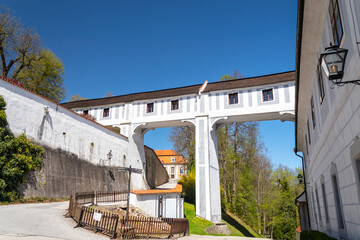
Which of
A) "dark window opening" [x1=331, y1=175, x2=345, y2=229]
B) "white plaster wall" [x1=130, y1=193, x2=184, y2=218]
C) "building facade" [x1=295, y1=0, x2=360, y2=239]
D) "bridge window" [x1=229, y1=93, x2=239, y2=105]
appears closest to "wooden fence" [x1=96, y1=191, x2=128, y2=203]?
"white plaster wall" [x1=130, y1=193, x2=184, y2=218]

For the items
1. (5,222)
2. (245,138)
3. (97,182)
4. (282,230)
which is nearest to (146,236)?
(5,222)

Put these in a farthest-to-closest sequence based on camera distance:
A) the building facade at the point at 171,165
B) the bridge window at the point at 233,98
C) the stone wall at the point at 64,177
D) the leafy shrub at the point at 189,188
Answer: the building facade at the point at 171,165, the leafy shrub at the point at 189,188, the bridge window at the point at 233,98, the stone wall at the point at 64,177

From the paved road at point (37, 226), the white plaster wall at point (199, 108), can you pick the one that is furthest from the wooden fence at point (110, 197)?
the white plaster wall at point (199, 108)

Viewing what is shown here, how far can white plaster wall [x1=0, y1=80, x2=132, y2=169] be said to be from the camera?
48.0 ft

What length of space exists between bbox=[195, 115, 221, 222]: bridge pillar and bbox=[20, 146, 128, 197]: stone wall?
7.93 m

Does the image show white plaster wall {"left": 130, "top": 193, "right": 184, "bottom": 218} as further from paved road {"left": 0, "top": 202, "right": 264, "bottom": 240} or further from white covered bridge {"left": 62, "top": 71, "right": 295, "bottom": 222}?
paved road {"left": 0, "top": 202, "right": 264, "bottom": 240}

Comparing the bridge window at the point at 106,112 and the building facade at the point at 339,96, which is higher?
the bridge window at the point at 106,112

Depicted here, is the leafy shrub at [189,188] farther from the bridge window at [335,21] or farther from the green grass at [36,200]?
the bridge window at [335,21]

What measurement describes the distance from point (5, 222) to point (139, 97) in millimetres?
18561

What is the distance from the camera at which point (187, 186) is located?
26906 mm

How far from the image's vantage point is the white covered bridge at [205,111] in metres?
21.2

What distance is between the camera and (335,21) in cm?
505

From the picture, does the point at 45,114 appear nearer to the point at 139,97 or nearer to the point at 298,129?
the point at 139,97

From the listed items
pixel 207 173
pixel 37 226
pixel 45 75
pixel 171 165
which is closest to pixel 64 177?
pixel 37 226
